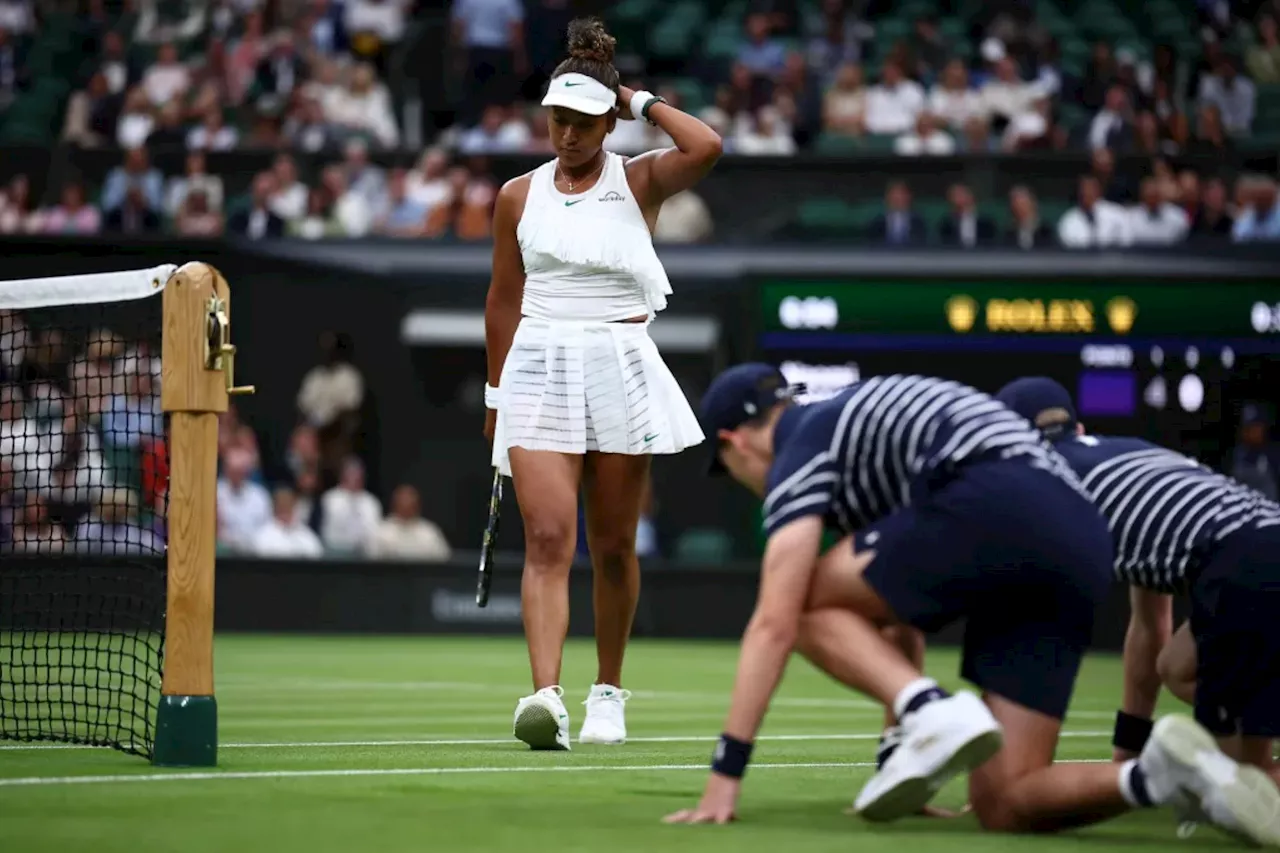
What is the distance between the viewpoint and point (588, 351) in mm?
8344

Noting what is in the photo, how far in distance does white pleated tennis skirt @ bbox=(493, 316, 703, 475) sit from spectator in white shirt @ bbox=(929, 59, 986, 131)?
43.3 feet

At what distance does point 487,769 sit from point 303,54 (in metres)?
16.7

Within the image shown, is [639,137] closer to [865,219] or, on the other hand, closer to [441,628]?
[865,219]

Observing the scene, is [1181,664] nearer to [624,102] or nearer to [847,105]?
[624,102]

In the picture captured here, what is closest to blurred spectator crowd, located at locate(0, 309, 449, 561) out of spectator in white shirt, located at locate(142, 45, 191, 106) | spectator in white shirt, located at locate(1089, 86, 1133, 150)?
Answer: spectator in white shirt, located at locate(142, 45, 191, 106)

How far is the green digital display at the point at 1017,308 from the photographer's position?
1767 centimetres

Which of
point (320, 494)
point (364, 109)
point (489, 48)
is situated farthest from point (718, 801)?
point (489, 48)

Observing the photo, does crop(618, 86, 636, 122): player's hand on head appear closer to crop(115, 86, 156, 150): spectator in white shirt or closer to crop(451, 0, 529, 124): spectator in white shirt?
crop(451, 0, 529, 124): spectator in white shirt

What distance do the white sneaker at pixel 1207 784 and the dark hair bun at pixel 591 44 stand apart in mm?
3853

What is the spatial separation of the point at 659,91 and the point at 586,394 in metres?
13.7

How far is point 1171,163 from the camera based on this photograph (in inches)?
773

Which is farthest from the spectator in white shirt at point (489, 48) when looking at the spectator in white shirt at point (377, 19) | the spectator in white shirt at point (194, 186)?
the spectator in white shirt at point (194, 186)

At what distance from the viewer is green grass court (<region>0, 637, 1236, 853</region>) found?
18.0ft

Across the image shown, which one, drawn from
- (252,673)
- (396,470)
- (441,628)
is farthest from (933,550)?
(396,470)
